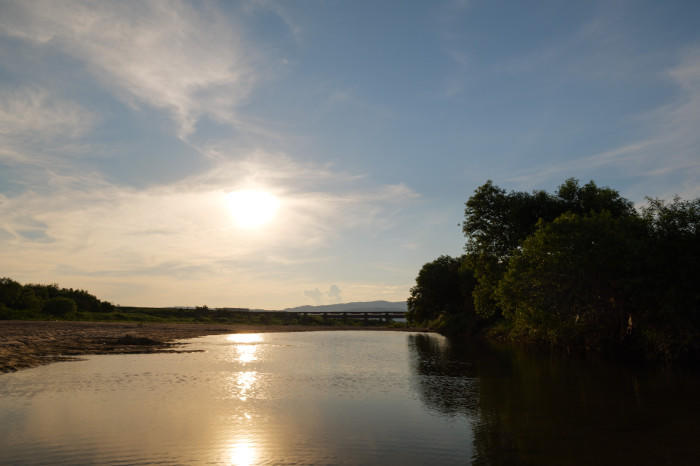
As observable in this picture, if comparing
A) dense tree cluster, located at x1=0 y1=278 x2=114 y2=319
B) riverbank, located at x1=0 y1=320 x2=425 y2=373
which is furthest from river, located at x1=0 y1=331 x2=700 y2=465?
dense tree cluster, located at x1=0 y1=278 x2=114 y2=319

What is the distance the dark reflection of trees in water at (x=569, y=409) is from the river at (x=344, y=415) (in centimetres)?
6

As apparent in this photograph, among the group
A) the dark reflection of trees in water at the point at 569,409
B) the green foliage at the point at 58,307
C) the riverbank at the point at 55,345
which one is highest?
the green foliage at the point at 58,307

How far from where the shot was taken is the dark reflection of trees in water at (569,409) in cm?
1339

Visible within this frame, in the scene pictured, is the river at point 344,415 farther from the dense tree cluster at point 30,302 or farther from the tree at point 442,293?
the dense tree cluster at point 30,302

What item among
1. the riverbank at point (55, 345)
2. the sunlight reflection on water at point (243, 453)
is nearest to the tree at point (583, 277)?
the sunlight reflection on water at point (243, 453)

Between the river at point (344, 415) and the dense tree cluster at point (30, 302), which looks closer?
the river at point (344, 415)

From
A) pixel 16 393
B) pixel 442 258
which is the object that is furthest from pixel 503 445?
pixel 442 258

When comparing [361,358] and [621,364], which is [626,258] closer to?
[621,364]

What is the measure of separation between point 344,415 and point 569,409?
8819mm

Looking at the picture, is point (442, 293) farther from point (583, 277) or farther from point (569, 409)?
point (569, 409)

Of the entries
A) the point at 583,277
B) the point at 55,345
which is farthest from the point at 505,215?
the point at 55,345

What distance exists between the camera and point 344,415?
60.1 feet

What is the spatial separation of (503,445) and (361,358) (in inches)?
1055

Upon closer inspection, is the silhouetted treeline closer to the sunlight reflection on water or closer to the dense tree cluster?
the sunlight reflection on water
